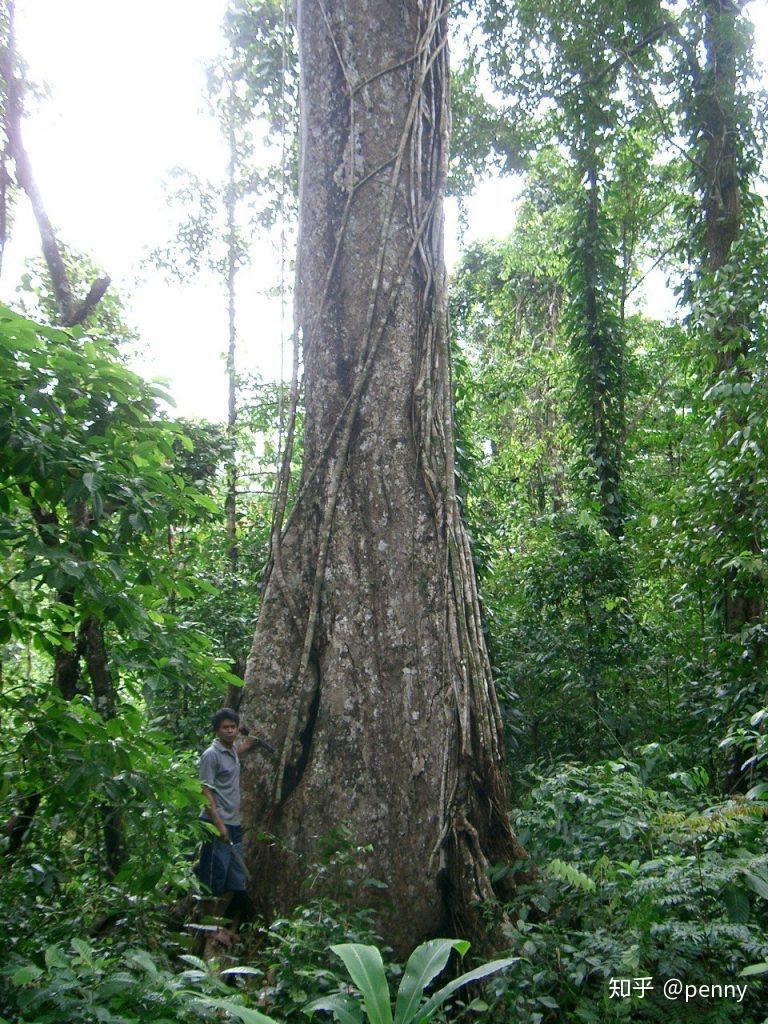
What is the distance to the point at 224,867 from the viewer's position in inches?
136

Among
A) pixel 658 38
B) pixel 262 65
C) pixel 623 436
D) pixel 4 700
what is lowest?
pixel 4 700

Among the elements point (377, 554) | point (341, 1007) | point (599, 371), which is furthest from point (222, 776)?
point (599, 371)

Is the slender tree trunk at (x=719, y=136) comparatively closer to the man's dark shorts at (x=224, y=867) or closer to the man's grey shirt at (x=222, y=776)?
the man's grey shirt at (x=222, y=776)

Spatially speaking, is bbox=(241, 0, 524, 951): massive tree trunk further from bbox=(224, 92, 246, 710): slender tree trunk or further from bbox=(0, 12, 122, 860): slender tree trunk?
bbox=(224, 92, 246, 710): slender tree trunk

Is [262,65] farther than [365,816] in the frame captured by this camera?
Yes

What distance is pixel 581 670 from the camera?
6.55 meters

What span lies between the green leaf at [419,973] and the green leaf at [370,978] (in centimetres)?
3

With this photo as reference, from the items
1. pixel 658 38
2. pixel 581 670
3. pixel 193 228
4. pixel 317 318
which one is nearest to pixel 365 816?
pixel 317 318

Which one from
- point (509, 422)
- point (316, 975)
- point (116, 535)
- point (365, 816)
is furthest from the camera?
point (509, 422)

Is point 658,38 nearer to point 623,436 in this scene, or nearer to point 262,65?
point 262,65

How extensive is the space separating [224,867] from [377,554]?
53.5 inches

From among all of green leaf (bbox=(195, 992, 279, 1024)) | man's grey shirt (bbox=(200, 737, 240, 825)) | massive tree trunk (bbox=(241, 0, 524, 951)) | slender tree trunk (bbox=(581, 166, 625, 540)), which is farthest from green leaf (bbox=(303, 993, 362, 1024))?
slender tree trunk (bbox=(581, 166, 625, 540))

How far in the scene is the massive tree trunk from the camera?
10.9ft

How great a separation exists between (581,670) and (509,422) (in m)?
8.29
